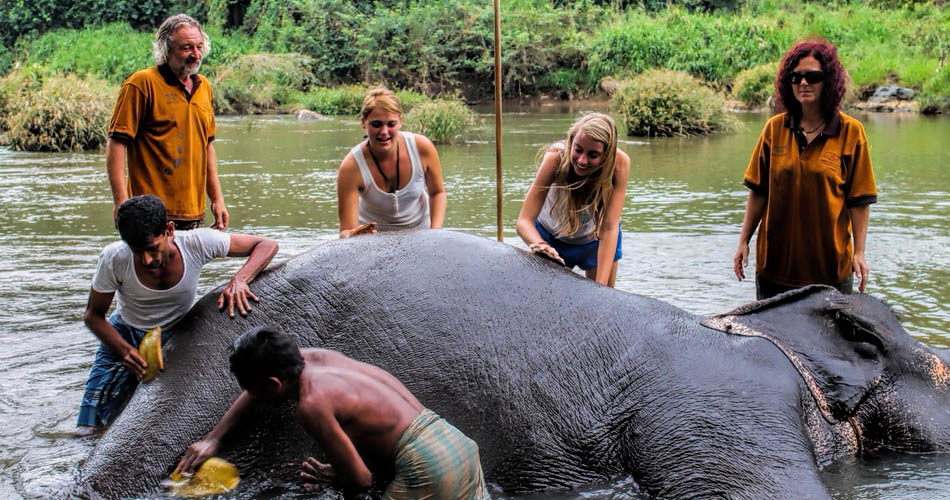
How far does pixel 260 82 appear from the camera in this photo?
1255 inches

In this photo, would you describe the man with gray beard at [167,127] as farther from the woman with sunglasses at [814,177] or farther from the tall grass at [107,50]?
the tall grass at [107,50]

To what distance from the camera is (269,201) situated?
11.5 meters

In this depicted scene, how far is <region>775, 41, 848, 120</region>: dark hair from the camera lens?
14.4 feet

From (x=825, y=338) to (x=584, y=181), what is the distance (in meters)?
1.48

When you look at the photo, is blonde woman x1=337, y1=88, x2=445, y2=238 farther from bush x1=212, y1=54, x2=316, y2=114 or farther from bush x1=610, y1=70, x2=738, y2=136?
bush x1=212, y1=54, x2=316, y2=114

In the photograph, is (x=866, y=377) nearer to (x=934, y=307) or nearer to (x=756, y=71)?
(x=934, y=307)

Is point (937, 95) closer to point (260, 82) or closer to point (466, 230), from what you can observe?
point (466, 230)

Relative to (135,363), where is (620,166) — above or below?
above

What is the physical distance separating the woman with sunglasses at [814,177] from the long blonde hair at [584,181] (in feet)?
2.71

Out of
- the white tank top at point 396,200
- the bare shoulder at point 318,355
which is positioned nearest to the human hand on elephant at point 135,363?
the bare shoulder at point 318,355

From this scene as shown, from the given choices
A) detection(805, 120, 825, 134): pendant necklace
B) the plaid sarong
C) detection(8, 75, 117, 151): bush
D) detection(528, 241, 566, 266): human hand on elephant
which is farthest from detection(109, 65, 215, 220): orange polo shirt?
detection(8, 75, 117, 151): bush

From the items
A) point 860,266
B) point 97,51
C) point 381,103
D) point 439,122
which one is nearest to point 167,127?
point 381,103

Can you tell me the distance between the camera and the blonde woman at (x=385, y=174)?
4832 millimetres

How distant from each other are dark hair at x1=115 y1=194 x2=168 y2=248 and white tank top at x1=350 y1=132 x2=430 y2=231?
1490mm
